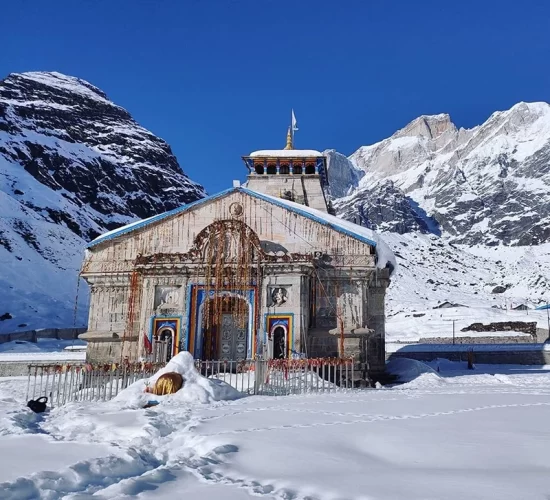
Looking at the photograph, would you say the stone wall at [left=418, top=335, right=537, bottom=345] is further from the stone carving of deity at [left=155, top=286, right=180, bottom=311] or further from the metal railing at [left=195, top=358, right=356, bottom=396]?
the metal railing at [left=195, top=358, right=356, bottom=396]

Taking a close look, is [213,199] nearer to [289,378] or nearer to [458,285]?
[289,378]

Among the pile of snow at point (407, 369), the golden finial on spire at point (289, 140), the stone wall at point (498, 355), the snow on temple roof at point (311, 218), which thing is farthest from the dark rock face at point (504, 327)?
the snow on temple roof at point (311, 218)

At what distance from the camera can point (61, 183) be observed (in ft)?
336

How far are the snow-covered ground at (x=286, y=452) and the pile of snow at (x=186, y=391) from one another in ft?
4.87

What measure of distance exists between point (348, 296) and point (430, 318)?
165ft

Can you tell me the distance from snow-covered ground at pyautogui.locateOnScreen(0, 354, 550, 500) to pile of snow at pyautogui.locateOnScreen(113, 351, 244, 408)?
148cm

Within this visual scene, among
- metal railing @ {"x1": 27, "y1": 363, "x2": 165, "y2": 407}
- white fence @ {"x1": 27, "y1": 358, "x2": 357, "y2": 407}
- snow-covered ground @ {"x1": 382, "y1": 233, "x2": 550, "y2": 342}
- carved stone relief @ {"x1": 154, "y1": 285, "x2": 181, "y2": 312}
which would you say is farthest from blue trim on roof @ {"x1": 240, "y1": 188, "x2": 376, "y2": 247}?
snow-covered ground @ {"x1": 382, "y1": 233, "x2": 550, "y2": 342}

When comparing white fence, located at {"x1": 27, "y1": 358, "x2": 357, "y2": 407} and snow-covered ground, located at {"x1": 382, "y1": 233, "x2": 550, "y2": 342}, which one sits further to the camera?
snow-covered ground, located at {"x1": 382, "y1": 233, "x2": 550, "y2": 342}

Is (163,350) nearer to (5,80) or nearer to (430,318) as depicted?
(430,318)

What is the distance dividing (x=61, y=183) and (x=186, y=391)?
311ft

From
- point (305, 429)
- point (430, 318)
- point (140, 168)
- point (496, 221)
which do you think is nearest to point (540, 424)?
point (305, 429)

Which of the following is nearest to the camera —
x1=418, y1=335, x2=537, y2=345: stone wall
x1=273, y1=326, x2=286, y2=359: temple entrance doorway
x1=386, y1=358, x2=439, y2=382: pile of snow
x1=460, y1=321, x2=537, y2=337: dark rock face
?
x1=273, y1=326, x2=286, y2=359: temple entrance doorway

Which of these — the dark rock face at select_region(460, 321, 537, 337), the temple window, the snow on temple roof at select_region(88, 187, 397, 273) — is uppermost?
the temple window

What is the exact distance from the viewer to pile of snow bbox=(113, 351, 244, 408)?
14383mm
